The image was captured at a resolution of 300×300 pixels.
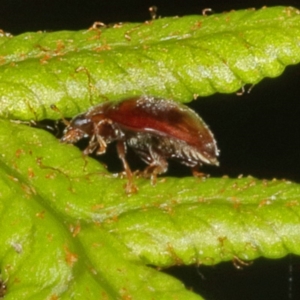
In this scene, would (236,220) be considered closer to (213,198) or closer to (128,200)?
(213,198)

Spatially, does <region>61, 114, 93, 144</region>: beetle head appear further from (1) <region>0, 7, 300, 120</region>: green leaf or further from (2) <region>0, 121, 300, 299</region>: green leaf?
(2) <region>0, 121, 300, 299</region>: green leaf

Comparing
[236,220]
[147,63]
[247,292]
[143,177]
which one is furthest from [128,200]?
[247,292]

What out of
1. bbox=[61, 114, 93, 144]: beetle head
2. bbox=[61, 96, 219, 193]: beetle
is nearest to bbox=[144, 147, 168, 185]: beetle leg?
bbox=[61, 96, 219, 193]: beetle

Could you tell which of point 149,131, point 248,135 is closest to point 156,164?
point 149,131

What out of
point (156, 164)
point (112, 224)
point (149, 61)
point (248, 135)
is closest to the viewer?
point (112, 224)

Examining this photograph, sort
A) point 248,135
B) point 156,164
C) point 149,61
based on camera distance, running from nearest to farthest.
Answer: point 149,61, point 156,164, point 248,135

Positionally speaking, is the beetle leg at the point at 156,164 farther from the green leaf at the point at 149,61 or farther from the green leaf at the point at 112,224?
the green leaf at the point at 149,61

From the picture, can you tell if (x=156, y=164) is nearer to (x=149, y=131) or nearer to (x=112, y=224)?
(x=149, y=131)
